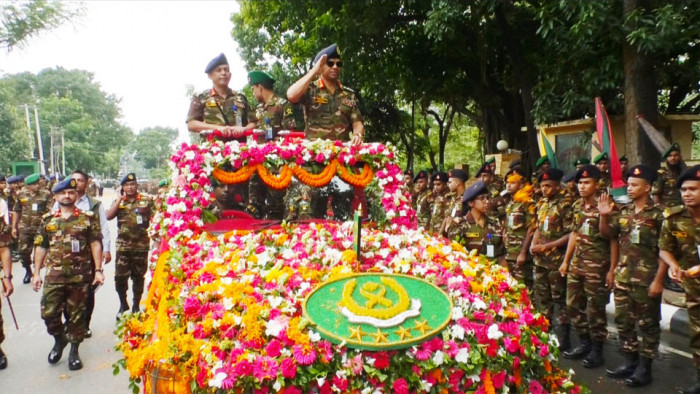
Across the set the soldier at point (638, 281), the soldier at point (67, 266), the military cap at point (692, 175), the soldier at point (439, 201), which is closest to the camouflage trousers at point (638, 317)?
the soldier at point (638, 281)

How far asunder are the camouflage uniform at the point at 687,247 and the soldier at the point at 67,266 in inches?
215

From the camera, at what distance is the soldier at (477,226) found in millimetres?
6184

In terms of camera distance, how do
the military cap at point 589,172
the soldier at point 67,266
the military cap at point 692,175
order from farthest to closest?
the military cap at point 589,172
the soldier at point 67,266
the military cap at point 692,175

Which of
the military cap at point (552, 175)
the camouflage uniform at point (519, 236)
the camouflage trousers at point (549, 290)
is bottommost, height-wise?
the camouflage trousers at point (549, 290)

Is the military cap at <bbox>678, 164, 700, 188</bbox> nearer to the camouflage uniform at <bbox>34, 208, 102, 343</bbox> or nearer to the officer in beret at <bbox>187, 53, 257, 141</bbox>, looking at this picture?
the officer in beret at <bbox>187, 53, 257, 141</bbox>

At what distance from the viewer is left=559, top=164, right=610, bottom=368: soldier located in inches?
214

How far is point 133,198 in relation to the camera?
7418 millimetres

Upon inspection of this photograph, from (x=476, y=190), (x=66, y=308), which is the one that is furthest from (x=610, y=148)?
(x=66, y=308)

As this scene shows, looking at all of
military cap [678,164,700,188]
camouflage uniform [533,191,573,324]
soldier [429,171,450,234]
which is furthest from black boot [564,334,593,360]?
soldier [429,171,450,234]

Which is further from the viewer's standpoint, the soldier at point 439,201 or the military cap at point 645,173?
the soldier at point 439,201

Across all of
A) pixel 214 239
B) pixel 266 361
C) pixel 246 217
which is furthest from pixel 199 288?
pixel 246 217

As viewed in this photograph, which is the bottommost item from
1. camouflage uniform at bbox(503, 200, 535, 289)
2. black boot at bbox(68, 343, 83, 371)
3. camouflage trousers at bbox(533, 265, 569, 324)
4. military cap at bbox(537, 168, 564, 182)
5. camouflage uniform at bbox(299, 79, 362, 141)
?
black boot at bbox(68, 343, 83, 371)

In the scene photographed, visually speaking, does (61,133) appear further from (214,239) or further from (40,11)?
(214,239)

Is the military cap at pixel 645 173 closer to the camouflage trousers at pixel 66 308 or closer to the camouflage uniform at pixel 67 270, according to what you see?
the camouflage uniform at pixel 67 270
